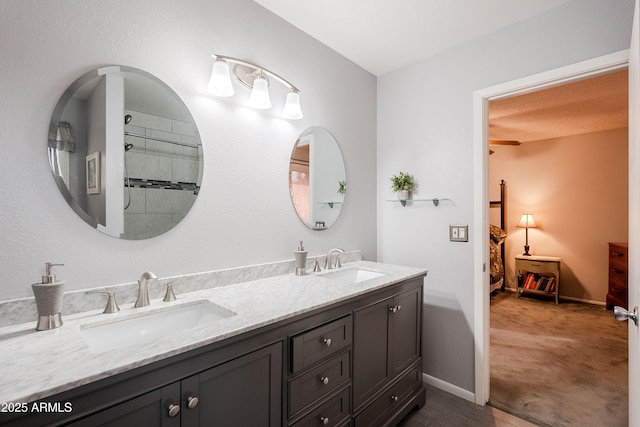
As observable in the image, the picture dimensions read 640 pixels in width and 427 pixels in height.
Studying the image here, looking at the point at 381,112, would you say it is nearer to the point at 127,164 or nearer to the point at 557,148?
the point at 127,164

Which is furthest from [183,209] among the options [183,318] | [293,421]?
[293,421]

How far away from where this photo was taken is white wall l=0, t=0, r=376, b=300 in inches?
42.4

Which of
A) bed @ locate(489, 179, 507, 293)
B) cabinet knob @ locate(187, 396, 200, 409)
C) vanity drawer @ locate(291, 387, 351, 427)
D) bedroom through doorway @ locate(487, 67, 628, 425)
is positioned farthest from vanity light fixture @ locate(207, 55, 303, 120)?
bed @ locate(489, 179, 507, 293)

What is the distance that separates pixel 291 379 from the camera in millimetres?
1188

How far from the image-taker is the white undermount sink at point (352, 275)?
2053mm

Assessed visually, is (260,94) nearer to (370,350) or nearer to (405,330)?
(370,350)

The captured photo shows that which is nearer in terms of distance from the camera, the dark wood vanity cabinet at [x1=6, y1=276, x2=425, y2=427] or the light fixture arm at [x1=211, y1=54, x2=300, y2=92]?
the dark wood vanity cabinet at [x1=6, y1=276, x2=425, y2=427]

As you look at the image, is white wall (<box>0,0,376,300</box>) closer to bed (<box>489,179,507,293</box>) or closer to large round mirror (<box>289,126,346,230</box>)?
large round mirror (<box>289,126,346,230</box>)

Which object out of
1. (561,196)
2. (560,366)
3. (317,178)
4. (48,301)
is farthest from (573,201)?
(48,301)

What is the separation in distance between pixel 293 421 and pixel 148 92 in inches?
61.4

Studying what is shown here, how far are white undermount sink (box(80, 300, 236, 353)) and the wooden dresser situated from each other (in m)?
4.89

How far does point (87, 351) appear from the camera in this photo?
837mm

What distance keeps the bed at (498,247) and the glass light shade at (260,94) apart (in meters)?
3.78

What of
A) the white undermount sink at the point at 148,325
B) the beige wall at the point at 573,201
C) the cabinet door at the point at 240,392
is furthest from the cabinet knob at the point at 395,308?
the beige wall at the point at 573,201
